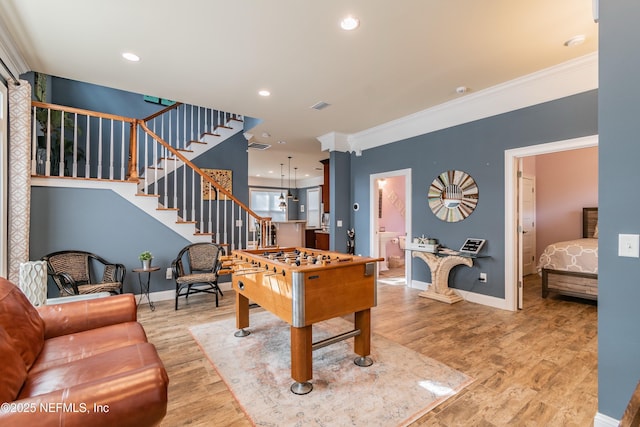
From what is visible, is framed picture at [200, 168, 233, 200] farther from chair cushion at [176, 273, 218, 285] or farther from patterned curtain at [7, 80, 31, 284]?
patterned curtain at [7, 80, 31, 284]

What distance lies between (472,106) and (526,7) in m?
1.99

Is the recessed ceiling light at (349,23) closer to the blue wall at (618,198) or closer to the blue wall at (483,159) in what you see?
the blue wall at (618,198)

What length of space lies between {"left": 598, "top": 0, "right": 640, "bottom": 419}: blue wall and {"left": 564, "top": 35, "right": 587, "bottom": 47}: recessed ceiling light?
65.0 inches

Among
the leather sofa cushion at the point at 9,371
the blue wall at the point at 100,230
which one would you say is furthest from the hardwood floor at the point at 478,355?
the leather sofa cushion at the point at 9,371

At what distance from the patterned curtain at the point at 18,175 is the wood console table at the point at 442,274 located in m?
5.15

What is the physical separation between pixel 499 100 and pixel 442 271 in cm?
255

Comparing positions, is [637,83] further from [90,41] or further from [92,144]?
[92,144]

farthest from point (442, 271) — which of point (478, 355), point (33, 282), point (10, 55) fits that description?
point (10, 55)

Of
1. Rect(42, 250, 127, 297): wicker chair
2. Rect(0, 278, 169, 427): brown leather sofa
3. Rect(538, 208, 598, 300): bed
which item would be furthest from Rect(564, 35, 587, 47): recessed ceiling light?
Rect(42, 250, 127, 297): wicker chair

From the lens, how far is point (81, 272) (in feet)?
12.3

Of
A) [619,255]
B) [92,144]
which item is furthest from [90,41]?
[619,255]

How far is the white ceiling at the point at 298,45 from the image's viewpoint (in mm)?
2467

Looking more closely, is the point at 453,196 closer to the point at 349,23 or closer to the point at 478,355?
the point at 478,355

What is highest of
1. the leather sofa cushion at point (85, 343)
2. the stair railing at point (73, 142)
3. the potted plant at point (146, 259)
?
the stair railing at point (73, 142)
